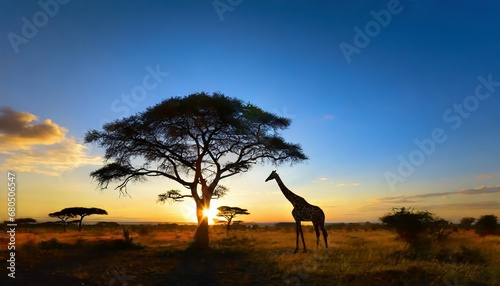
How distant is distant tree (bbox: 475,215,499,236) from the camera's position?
32875mm

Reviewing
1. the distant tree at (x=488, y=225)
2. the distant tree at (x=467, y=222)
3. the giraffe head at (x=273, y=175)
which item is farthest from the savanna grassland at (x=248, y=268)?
the distant tree at (x=467, y=222)

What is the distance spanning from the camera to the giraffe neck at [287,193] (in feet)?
58.1

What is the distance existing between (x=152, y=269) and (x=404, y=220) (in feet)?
46.7

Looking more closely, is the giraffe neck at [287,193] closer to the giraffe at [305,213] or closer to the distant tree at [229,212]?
the giraffe at [305,213]

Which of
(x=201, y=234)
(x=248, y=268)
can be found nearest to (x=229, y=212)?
(x=201, y=234)

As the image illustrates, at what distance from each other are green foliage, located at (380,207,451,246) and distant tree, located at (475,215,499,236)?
17.0 metres

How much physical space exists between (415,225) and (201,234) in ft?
40.2

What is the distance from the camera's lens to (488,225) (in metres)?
33.1

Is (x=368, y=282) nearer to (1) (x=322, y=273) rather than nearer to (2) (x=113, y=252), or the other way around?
(1) (x=322, y=273)

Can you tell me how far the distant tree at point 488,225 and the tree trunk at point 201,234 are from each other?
29321 mm

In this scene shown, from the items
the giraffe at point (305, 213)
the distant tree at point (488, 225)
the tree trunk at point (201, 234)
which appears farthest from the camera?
the distant tree at point (488, 225)

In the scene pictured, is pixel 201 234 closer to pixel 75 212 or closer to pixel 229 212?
pixel 229 212

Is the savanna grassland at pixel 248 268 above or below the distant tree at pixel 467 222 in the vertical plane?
above

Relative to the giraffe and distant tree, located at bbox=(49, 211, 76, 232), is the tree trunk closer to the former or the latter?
the giraffe
